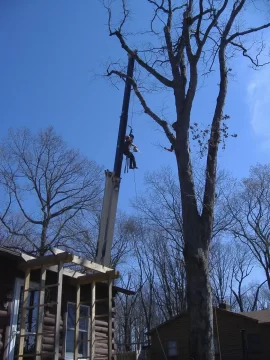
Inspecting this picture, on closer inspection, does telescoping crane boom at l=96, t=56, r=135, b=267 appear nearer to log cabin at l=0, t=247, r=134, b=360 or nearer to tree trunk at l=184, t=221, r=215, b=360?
log cabin at l=0, t=247, r=134, b=360

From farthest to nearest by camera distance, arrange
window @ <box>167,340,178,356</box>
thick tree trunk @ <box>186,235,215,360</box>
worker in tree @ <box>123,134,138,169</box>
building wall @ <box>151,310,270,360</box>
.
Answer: window @ <box>167,340,178,356</box> < building wall @ <box>151,310,270,360</box> < worker in tree @ <box>123,134,138,169</box> < thick tree trunk @ <box>186,235,215,360</box>

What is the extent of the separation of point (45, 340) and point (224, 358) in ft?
61.4

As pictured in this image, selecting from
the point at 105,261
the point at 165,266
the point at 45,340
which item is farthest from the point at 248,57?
the point at 165,266

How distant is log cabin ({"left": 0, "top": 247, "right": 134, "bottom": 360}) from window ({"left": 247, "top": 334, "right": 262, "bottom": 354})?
1597 centimetres

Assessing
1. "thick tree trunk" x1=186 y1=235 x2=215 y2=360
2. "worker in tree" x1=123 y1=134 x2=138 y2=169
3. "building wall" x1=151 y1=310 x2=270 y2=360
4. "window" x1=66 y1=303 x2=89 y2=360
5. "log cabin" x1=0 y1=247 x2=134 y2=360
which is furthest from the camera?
"building wall" x1=151 y1=310 x2=270 y2=360

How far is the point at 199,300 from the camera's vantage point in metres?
7.09

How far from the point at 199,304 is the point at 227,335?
838 inches

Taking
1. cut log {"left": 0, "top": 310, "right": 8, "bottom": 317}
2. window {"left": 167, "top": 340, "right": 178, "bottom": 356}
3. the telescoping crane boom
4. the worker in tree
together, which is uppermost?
the worker in tree

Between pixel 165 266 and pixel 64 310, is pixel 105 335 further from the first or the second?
pixel 165 266

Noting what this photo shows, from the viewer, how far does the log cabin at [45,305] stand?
8.12 m

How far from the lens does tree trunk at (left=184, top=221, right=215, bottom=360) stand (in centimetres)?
678

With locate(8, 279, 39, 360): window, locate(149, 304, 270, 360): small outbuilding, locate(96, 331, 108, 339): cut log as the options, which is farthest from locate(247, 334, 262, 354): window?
locate(8, 279, 39, 360): window

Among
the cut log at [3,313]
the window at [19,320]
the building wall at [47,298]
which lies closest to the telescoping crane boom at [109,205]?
the building wall at [47,298]

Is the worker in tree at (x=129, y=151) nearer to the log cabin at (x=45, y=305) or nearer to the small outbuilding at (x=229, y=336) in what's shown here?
the log cabin at (x=45, y=305)
